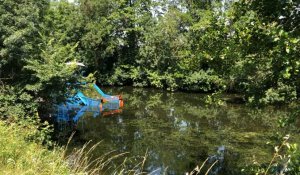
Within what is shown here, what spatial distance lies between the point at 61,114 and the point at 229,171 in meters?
7.38

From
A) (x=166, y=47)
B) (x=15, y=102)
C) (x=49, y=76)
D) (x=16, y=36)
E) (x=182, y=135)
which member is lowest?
(x=182, y=135)

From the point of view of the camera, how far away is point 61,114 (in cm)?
1425

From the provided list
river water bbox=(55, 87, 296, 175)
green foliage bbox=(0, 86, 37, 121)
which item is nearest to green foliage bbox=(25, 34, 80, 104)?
green foliage bbox=(0, 86, 37, 121)

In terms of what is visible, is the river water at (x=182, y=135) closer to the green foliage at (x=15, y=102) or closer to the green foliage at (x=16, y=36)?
the green foliage at (x=15, y=102)

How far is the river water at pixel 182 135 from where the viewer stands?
1036 centimetres

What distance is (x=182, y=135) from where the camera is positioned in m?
13.6

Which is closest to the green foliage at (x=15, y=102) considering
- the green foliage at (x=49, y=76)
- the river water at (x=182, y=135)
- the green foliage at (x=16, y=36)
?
Answer: the green foliage at (x=49, y=76)

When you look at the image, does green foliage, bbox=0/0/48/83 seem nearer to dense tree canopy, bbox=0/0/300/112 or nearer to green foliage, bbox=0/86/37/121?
dense tree canopy, bbox=0/0/300/112

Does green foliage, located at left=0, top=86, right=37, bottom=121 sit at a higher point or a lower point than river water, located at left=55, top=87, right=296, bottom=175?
higher

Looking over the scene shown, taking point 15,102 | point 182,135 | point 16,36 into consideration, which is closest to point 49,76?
point 15,102

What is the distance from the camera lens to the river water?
34.0 ft

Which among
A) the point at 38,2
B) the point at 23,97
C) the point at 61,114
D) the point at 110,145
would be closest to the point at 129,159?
the point at 110,145

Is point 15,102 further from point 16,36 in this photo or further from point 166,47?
point 166,47

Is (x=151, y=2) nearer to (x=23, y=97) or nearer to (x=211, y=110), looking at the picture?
(x=211, y=110)
